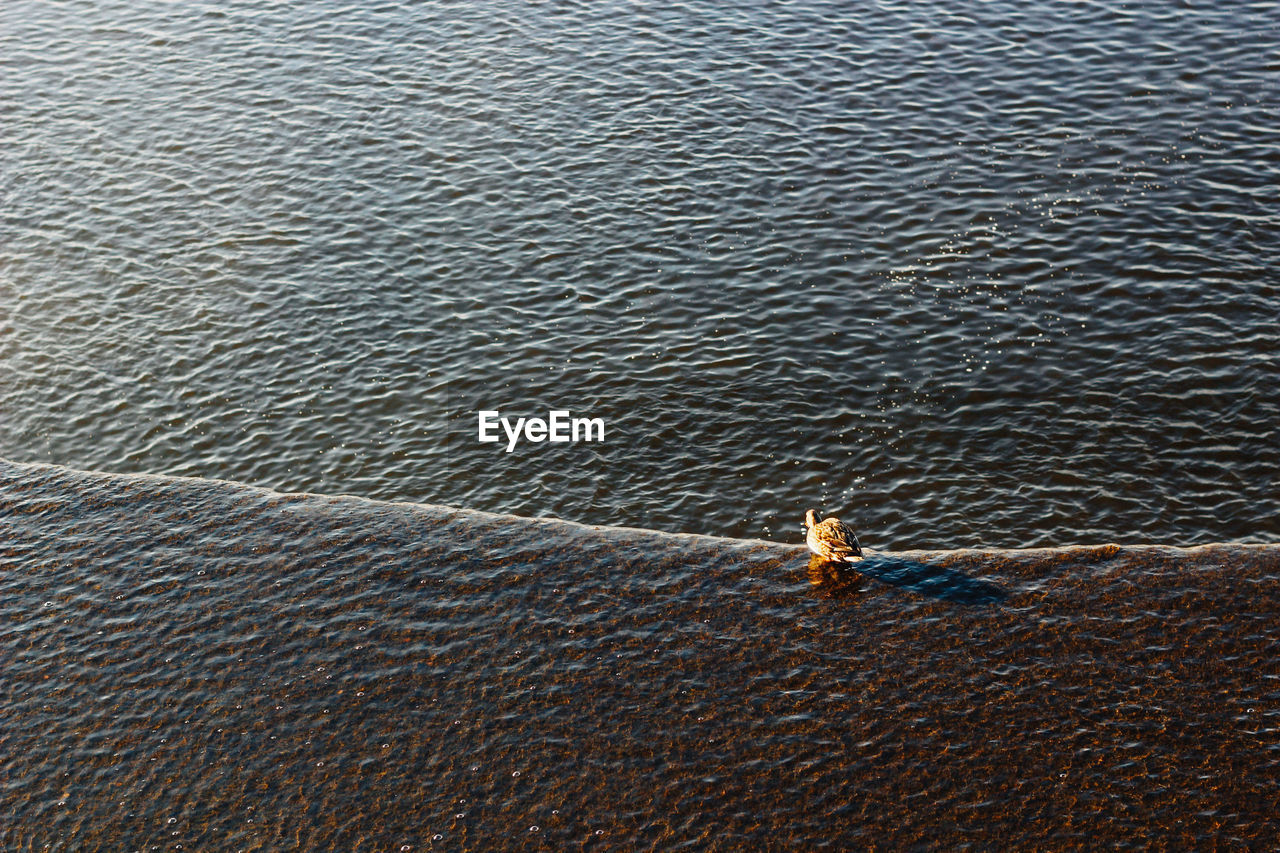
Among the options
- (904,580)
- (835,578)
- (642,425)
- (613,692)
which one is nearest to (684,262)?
(642,425)

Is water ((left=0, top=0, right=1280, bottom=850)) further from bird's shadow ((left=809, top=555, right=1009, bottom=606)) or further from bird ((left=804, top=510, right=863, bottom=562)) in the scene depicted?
bird ((left=804, top=510, right=863, bottom=562))

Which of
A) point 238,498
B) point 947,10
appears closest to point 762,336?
point 238,498

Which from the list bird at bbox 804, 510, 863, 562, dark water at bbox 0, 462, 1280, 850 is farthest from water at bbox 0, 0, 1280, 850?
bird at bbox 804, 510, 863, 562

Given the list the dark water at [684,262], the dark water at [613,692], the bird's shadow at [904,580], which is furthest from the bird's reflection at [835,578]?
the dark water at [684,262]

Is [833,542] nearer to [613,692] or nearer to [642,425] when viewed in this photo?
[613,692]

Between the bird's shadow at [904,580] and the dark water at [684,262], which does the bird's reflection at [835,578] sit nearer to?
the bird's shadow at [904,580]
